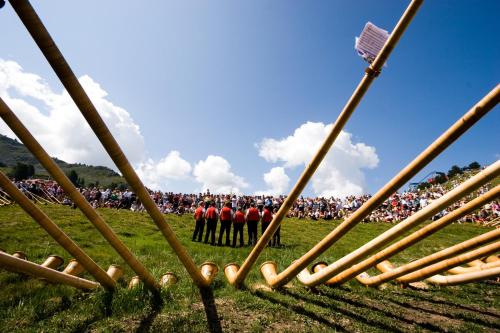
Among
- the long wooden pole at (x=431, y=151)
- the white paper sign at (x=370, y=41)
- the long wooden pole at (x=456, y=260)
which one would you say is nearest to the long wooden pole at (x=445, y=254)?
the long wooden pole at (x=456, y=260)

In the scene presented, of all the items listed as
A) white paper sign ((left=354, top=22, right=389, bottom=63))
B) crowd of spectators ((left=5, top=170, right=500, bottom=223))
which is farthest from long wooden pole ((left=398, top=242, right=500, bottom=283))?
crowd of spectators ((left=5, top=170, right=500, bottom=223))

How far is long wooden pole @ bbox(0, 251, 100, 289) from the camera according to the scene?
3.61 meters

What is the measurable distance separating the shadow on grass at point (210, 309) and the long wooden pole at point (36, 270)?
75.8 inches

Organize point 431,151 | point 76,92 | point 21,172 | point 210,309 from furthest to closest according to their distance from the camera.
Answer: point 21,172 → point 210,309 → point 431,151 → point 76,92

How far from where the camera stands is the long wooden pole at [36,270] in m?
3.61

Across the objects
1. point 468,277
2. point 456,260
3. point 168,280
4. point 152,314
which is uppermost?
point 456,260

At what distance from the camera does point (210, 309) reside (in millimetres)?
4863

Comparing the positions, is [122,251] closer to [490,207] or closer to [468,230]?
[468,230]

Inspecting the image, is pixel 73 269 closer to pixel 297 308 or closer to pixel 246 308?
pixel 246 308

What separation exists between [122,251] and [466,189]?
13.9 ft

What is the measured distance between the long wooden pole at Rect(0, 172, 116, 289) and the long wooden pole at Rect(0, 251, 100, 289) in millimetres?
386

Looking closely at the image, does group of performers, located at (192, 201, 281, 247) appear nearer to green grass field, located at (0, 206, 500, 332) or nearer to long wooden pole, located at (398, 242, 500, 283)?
green grass field, located at (0, 206, 500, 332)

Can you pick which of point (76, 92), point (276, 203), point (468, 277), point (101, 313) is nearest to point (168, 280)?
point (101, 313)

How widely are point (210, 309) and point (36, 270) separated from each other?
2530 millimetres
